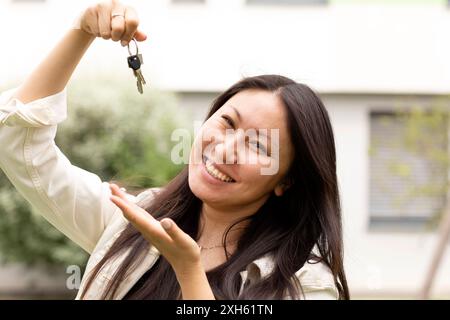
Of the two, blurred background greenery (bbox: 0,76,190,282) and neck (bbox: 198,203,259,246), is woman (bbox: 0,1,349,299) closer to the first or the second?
neck (bbox: 198,203,259,246)

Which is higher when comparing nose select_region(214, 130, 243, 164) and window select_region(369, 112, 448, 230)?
nose select_region(214, 130, 243, 164)

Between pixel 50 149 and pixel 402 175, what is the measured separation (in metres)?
7.24

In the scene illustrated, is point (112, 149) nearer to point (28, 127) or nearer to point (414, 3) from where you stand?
point (414, 3)

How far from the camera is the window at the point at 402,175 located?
8.52 metres

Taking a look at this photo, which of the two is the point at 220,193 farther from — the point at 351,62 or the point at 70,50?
the point at 351,62

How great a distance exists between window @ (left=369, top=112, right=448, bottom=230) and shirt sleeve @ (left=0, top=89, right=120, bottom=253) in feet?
22.7

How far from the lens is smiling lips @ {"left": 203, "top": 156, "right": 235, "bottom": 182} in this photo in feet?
5.18

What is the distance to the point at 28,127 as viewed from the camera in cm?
165

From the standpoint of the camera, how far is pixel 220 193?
5.27 ft

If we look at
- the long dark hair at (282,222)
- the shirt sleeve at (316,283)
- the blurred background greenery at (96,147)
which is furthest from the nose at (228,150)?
the blurred background greenery at (96,147)

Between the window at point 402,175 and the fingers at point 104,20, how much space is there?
7.05 m

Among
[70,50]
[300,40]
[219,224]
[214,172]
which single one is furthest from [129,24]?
[300,40]

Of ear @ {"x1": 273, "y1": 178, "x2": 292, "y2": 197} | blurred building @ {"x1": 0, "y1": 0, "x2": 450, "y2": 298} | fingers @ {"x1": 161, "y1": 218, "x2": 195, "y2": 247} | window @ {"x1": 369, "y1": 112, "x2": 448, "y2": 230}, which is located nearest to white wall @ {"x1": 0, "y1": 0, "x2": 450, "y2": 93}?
blurred building @ {"x1": 0, "y1": 0, "x2": 450, "y2": 298}
